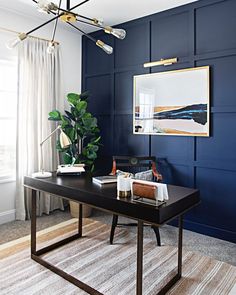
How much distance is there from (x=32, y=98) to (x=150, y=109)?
166 centimetres

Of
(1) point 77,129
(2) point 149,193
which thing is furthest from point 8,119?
(2) point 149,193

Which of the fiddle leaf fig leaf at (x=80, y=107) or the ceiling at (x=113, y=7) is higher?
the ceiling at (x=113, y=7)

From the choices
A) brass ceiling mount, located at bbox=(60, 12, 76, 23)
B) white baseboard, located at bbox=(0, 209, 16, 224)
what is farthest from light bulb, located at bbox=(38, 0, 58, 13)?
white baseboard, located at bbox=(0, 209, 16, 224)

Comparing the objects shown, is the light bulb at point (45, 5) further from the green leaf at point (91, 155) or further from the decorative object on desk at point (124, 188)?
the green leaf at point (91, 155)

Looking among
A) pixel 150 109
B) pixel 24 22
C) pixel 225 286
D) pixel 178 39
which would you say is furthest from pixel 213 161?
pixel 24 22

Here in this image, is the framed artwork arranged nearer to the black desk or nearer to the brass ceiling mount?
the black desk

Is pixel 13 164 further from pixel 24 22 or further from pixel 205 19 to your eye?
pixel 205 19

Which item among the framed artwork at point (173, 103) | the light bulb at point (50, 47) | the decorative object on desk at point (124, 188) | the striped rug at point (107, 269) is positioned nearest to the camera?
the decorative object on desk at point (124, 188)

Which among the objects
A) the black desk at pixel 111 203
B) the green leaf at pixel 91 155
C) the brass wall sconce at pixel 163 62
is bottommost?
the black desk at pixel 111 203

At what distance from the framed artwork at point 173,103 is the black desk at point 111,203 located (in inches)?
50.6

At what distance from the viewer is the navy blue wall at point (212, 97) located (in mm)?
A: 2996

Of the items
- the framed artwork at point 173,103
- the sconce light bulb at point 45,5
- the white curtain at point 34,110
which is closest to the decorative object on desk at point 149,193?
the sconce light bulb at point 45,5

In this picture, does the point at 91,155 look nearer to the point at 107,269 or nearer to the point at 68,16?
the point at 107,269

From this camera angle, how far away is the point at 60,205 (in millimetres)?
4094
